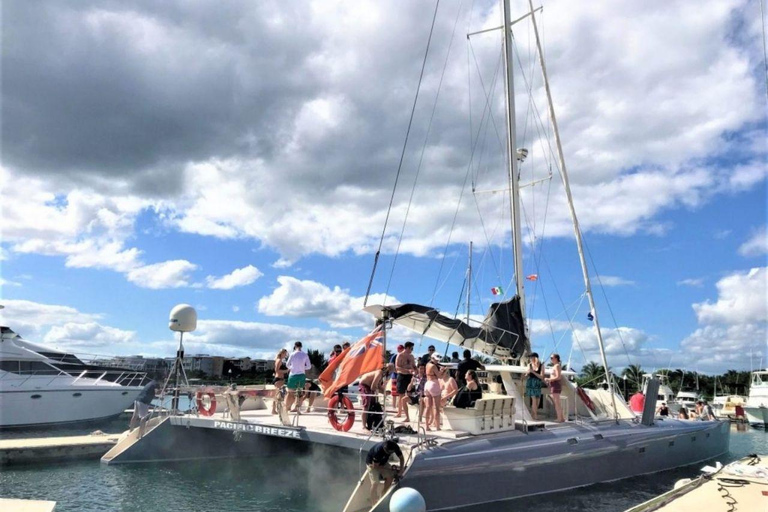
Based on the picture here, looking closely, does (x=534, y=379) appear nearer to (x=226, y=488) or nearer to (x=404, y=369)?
(x=404, y=369)

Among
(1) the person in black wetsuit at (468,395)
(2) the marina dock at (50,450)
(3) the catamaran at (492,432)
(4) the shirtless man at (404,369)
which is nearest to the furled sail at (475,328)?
(3) the catamaran at (492,432)

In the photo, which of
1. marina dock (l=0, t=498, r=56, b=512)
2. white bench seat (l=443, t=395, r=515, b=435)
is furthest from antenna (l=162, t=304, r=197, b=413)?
white bench seat (l=443, t=395, r=515, b=435)

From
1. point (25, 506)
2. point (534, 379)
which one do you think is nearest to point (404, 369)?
point (534, 379)

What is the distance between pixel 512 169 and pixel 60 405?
21771 millimetres

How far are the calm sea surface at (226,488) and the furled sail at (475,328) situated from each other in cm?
318

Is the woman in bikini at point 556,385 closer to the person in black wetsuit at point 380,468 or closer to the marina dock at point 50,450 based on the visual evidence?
the person in black wetsuit at point 380,468

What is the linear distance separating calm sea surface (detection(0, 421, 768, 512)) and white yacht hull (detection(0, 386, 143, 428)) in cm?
1190

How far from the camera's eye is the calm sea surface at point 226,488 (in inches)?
399

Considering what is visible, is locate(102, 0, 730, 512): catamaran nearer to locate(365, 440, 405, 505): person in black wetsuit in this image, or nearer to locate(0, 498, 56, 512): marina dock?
locate(365, 440, 405, 505): person in black wetsuit

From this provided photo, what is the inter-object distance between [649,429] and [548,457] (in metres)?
4.79

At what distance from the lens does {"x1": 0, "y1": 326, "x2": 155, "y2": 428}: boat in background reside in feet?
79.0

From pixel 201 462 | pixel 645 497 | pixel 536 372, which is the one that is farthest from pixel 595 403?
pixel 201 462

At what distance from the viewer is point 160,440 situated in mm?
12578

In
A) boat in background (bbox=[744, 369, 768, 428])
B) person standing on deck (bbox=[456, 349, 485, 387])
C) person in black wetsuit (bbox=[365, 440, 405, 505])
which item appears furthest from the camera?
boat in background (bbox=[744, 369, 768, 428])
